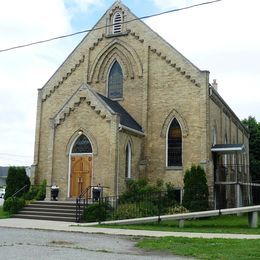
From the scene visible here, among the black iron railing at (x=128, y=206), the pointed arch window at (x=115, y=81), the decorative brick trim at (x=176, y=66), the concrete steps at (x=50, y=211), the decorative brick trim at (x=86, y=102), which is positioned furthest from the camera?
the pointed arch window at (x=115, y=81)

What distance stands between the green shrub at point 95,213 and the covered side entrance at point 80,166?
12.5 feet

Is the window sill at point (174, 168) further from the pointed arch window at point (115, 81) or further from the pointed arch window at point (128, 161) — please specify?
the pointed arch window at point (115, 81)

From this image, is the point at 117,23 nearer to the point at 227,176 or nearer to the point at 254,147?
the point at 227,176

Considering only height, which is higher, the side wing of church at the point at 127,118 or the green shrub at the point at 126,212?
the side wing of church at the point at 127,118

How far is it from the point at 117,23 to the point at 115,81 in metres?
3.79

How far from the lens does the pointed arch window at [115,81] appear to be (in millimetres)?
28020

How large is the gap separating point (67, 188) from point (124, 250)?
1327 centimetres

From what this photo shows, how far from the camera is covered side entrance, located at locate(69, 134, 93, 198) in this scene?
79.5 ft

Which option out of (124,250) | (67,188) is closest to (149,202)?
(67,188)

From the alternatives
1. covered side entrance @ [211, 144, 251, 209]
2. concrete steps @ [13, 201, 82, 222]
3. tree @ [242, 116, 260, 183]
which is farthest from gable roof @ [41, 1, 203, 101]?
tree @ [242, 116, 260, 183]

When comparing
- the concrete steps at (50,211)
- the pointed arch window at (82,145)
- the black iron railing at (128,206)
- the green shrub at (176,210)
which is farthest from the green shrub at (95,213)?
the pointed arch window at (82,145)

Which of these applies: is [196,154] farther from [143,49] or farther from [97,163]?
[143,49]

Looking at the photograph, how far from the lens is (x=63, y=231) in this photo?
16.4m

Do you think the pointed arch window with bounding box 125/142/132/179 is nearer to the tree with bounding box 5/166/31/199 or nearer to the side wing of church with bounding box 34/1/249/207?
the side wing of church with bounding box 34/1/249/207
